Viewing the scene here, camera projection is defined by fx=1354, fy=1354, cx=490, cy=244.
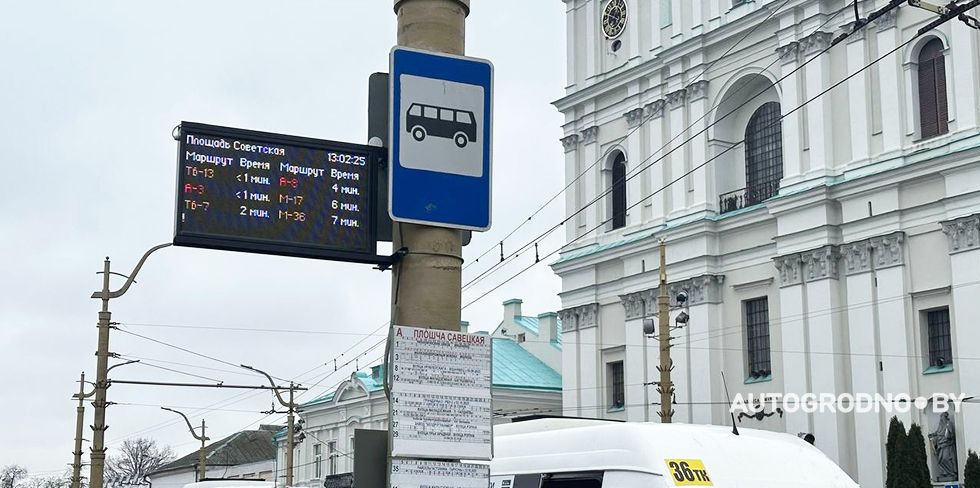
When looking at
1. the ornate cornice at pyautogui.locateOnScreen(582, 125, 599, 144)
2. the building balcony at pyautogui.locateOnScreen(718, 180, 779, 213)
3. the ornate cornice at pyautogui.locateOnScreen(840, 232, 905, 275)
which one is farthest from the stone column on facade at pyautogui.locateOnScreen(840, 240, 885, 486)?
the ornate cornice at pyautogui.locateOnScreen(582, 125, 599, 144)

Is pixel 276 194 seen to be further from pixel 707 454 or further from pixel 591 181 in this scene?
pixel 591 181

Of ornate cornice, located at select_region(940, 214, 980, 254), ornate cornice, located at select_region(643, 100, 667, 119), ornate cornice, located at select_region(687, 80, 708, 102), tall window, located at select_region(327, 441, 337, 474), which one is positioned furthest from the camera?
tall window, located at select_region(327, 441, 337, 474)

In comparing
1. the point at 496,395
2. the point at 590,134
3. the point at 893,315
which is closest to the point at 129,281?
the point at 893,315

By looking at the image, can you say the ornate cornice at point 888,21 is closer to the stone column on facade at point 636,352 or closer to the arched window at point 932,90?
the arched window at point 932,90

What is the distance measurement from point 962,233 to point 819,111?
22.0 ft

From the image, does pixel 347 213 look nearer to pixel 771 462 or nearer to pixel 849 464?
pixel 771 462

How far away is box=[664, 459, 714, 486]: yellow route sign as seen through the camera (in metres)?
11.5

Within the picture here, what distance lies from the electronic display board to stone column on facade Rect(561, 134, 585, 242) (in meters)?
45.9

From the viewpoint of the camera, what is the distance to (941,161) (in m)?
38.4

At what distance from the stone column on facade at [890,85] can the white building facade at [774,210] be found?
64mm

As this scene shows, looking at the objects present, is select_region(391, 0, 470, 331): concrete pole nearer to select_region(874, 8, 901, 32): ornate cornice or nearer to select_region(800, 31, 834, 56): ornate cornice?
select_region(874, 8, 901, 32): ornate cornice

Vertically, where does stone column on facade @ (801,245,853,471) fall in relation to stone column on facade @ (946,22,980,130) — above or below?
below

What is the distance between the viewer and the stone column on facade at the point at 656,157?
48562mm

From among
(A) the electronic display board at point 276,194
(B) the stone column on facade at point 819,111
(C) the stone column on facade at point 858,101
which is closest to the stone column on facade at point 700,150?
(B) the stone column on facade at point 819,111
